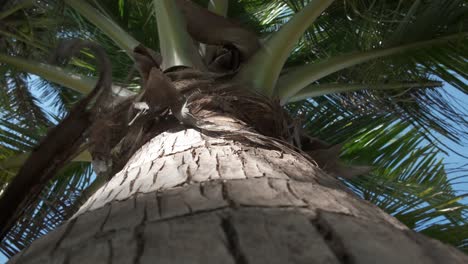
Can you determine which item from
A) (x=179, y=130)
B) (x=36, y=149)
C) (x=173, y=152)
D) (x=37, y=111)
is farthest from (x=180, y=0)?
(x=37, y=111)

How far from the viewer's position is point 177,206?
1131mm

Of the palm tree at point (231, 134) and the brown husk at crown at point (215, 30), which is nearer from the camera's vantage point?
the palm tree at point (231, 134)

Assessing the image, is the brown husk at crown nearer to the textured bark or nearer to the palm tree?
the palm tree

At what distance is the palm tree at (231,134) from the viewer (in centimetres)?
101

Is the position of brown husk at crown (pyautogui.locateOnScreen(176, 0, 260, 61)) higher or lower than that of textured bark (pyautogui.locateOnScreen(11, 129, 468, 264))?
higher

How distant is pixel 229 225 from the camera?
3.36ft

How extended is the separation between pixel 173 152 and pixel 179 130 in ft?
0.94

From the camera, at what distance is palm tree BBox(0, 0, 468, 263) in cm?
101

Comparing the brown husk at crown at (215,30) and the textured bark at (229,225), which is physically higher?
the brown husk at crown at (215,30)

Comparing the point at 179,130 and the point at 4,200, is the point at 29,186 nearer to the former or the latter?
the point at 4,200

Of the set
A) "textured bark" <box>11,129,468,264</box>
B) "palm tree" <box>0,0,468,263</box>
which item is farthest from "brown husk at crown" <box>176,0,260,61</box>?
"textured bark" <box>11,129,468,264</box>

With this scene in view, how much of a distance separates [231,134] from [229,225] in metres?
0.82

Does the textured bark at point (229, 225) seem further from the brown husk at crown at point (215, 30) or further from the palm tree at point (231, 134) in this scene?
the brown husk at crown at point (215, 30)

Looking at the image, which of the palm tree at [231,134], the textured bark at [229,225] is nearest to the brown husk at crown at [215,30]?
the palm tree at [231,134]
